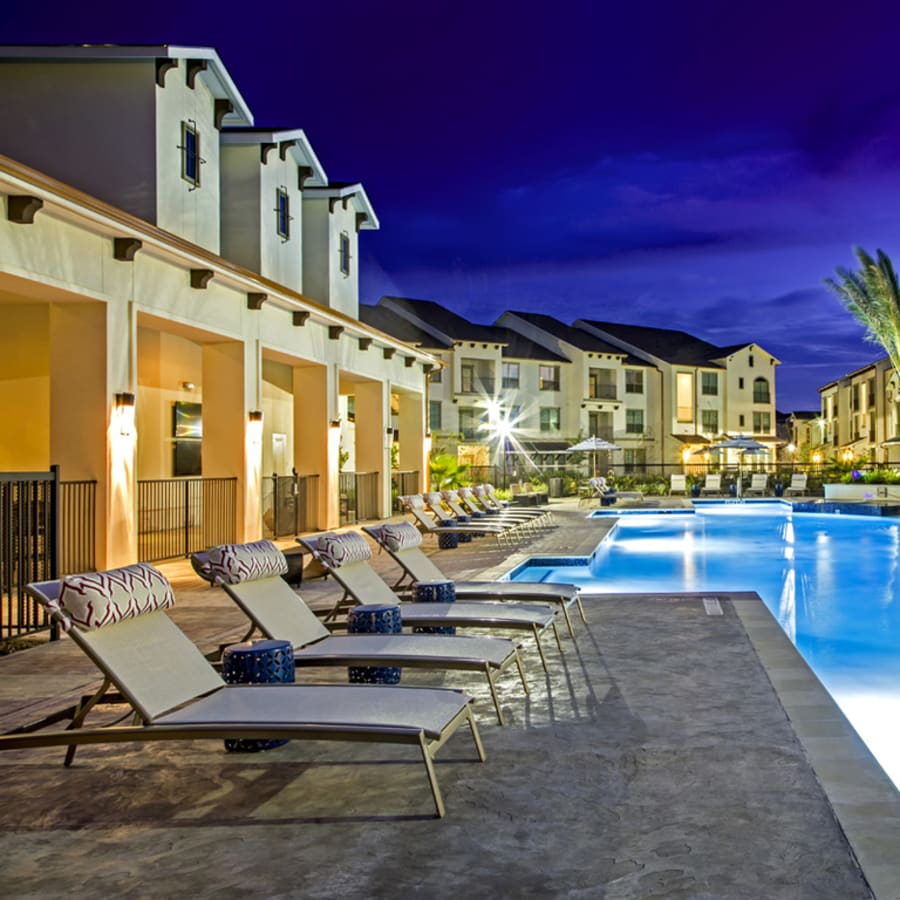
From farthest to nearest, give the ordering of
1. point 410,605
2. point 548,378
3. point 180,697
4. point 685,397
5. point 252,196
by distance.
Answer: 1. point 685,397
2. point 548,378
3. point 252,196
4. point 410,605
5. point 180,697

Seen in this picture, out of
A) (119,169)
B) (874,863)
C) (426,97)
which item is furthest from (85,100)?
(426,97)

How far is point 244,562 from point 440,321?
42.7 metres

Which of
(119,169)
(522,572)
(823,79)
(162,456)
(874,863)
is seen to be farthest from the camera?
(823,79)

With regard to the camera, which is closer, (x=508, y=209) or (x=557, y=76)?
(x=557, y=76)

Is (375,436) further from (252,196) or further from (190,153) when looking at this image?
(190,153)

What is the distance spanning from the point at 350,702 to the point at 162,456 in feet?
47.1

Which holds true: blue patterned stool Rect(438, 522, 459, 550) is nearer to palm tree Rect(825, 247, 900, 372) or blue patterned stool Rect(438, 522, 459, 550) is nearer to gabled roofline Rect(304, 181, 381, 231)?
gabled roofline Rect(304, 181, 381, 231)

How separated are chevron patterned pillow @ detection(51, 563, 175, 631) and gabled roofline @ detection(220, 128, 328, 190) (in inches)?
642

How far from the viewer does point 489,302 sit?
12131 cm

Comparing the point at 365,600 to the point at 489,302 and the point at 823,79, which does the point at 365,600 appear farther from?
the point at 489,302

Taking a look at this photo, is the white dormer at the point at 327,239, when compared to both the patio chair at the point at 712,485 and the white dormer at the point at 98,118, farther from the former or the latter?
the patio chair at the point at 712,485

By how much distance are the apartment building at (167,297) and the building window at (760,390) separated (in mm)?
40807

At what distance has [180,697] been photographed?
15.4 feet

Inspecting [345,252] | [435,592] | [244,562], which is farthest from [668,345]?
[244,562]
